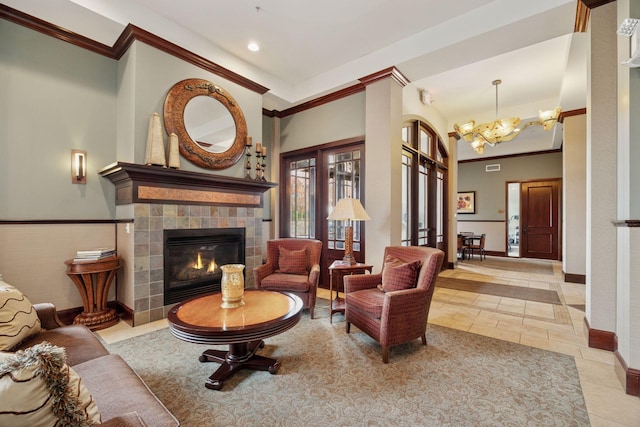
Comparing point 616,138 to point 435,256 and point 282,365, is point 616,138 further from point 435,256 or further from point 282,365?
point 282,365

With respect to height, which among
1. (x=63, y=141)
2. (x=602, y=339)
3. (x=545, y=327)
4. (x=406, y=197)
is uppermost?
(x=63, y=141)

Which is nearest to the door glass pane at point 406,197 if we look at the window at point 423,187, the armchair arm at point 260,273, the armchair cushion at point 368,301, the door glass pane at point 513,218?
the window at point 423,187

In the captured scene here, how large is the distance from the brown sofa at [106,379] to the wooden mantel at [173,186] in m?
1.50

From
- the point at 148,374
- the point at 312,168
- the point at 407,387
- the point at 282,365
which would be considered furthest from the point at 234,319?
the point at 312,168

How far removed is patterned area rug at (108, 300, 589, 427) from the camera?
1.73 m

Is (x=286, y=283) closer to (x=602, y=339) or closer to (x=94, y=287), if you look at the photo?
(x=94, y=287)

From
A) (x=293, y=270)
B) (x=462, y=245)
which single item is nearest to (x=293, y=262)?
(x=293, y=270)

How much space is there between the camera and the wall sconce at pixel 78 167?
327 centimetres

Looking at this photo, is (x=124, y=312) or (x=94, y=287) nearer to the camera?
(x=94, y=287)

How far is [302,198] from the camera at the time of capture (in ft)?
17.2

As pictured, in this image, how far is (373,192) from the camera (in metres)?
4.18

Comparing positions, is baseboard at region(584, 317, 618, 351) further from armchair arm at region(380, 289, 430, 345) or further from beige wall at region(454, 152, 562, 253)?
beige wall at region(454, 152, 562, 253)

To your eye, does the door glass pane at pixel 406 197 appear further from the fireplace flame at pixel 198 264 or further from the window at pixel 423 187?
the fireplace flame at pixel 198 264

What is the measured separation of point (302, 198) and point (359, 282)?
8.35 ft
